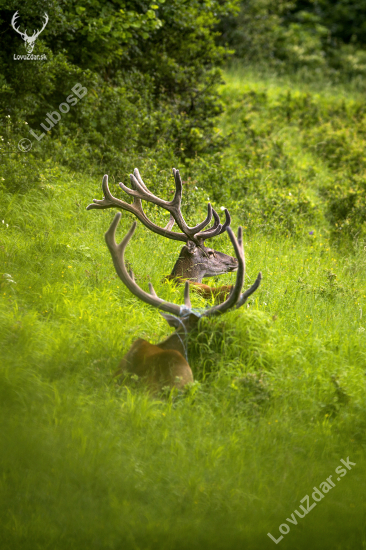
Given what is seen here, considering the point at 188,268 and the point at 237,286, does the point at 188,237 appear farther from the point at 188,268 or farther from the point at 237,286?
the point at 237,286

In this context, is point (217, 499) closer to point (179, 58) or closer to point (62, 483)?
point (62, 483)

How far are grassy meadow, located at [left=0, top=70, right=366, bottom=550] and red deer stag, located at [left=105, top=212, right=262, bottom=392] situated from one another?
137 millimetres

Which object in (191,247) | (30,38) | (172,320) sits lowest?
(172,320)

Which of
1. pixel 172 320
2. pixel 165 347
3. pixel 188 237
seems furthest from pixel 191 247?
pixel 165 347

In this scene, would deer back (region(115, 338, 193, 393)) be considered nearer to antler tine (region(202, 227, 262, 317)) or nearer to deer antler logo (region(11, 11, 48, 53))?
antler tine (region(202, 227, 262, 317))

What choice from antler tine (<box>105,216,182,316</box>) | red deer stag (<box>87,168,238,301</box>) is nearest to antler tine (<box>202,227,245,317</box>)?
antler tine (<box>105,216,182,316</box>)

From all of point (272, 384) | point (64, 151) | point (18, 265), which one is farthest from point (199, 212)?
point (272, 384)

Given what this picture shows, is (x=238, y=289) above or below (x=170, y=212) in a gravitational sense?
below

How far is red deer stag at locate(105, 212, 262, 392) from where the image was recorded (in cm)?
382

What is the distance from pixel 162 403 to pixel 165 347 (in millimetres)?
534

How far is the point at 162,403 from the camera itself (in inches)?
146

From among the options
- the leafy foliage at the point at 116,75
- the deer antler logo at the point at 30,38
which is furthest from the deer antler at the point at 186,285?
the deer antler logo at the point at 30,38

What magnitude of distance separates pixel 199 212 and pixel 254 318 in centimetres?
361

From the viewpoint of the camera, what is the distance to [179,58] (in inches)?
438
